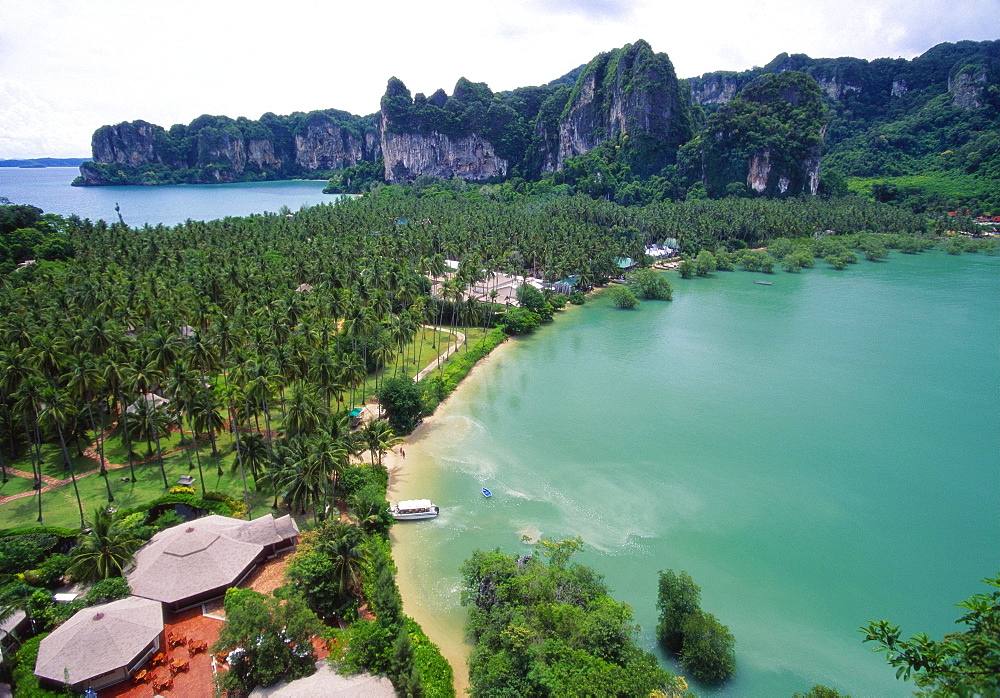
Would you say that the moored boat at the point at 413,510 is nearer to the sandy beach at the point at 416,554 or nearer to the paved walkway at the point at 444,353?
the sandy beach at the point at 416,554

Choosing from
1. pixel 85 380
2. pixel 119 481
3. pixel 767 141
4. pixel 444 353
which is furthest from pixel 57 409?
pixel 767 141

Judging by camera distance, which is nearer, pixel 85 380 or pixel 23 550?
pixel 23 550

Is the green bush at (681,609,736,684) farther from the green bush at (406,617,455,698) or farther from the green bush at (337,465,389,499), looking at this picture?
the green bush at (337,465,389,499)

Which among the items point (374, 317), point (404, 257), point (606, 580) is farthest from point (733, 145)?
point (606, 580)

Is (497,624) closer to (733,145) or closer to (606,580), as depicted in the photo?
(606,580)

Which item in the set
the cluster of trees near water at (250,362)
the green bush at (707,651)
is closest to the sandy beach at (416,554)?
the cluster of trees near water at (250,362)

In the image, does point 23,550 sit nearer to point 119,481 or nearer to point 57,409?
point 119,481

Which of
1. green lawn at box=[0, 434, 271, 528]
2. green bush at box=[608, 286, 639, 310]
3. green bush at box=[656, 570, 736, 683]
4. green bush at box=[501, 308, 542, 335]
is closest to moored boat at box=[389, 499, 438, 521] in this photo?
green lawn at box=[0, 434, 271, 528]

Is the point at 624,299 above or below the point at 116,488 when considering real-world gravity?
above
